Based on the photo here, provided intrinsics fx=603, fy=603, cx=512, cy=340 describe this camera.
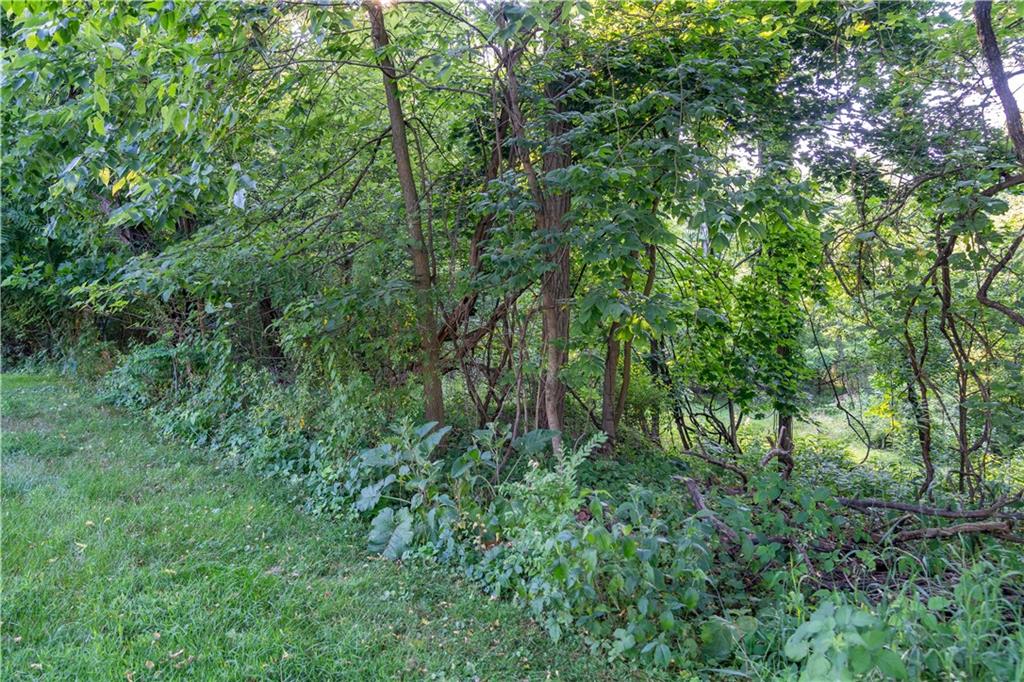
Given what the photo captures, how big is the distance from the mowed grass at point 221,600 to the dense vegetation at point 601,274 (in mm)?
243

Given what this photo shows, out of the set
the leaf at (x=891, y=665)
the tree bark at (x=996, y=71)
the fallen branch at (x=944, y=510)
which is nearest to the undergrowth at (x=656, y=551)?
the leaf at (x=891, y=665)

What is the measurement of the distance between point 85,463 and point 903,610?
5278 millimetres

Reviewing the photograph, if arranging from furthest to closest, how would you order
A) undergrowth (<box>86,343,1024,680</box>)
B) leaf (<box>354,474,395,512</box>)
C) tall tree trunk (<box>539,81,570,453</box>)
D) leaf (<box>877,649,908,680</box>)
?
tall tree trunk (<box>539,81,570,453</box>) < leaf (<box>354,474,395,512</box>) < undergrowth (<box>86,343,1024,680</box>) < leaf (<box>877,649,908,680</box>)

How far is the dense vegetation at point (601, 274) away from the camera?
2.80 m

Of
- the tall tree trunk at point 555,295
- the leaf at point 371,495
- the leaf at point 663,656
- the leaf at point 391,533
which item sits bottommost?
the leaf at point 663,656

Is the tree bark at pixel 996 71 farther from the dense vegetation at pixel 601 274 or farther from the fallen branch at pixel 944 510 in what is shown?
the fallen branch at pixel 944 510

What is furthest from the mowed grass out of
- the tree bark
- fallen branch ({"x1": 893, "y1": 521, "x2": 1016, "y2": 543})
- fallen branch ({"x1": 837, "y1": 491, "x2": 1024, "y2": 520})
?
the tree bark

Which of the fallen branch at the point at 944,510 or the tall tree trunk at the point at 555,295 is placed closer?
the fallen branch at the point at 944,510

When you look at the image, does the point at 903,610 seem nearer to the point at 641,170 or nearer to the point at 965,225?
the point at 965,225

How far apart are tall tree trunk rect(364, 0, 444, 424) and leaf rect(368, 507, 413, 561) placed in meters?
1.02

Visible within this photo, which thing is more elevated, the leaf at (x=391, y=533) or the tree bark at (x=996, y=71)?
the tree bark at (x=996, y=71)

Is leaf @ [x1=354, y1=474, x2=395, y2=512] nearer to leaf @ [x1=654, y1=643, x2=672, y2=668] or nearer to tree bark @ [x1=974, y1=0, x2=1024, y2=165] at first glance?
leaf @ [x1=654, y1=643, x2=672, y2=668]

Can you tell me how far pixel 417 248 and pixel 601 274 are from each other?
1.44 meters

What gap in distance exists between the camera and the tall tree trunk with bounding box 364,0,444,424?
4289 mm
